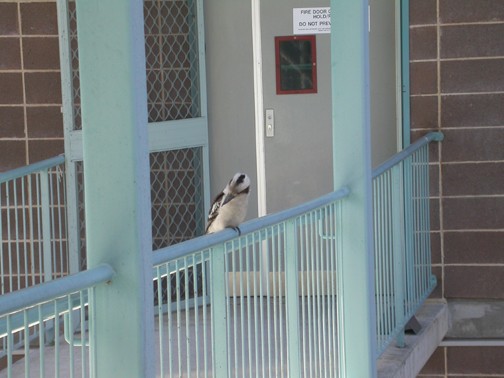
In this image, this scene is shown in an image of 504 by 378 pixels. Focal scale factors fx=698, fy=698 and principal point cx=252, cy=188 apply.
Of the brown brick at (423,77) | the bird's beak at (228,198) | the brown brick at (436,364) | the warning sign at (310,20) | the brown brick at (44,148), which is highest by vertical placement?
the warning sign at (310,20)

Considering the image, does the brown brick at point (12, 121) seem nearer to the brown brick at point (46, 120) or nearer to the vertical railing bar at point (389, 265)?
the brown brick at point (46, 120)

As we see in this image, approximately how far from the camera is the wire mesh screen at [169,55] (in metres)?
4.22

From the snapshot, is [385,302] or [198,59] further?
[198,59]

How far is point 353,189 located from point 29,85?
2.50m

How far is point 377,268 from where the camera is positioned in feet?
10.2

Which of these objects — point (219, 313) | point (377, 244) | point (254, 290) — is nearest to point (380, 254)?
point (377, 244)

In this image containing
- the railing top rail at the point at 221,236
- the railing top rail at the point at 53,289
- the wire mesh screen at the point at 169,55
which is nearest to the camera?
the railing top rail at the point at 53,289

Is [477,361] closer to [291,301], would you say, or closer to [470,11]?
[470,11]

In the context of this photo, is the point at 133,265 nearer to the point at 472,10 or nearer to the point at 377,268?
the point at 377,268

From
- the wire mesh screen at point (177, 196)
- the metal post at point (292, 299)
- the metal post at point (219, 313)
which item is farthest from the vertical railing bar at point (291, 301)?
the wire mesh screen at point (177, 196)

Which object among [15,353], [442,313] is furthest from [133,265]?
[442,313]

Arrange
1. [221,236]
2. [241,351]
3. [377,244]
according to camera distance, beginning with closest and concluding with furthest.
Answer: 1. [221,236]
2. [241,351]
3. [377,244]

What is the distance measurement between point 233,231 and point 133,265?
55 centimetres

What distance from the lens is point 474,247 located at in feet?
14.9
